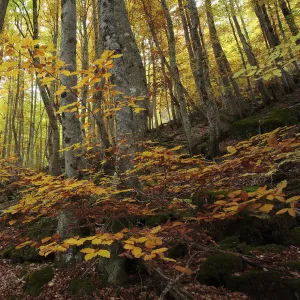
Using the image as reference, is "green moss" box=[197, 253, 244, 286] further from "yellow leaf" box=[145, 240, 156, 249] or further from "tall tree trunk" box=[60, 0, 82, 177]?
"tall tree trunk" box=[60, 0, 82, 177]

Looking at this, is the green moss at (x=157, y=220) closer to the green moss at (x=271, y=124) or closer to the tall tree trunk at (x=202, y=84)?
the tall tree trunk at (x=202, y=84)

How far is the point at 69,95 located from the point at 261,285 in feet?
13.9

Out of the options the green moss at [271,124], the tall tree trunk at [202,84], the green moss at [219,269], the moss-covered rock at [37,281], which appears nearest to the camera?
the green moss at [219,269]

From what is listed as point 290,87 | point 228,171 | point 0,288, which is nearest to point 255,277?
point 228,171

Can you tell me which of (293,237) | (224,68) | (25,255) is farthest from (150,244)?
(224,68)

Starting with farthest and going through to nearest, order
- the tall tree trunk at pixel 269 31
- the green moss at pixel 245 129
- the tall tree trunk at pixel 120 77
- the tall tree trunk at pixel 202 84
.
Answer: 1. the tall tree trunk at pixel 269 31
2. the green moss at pixel 245 129
3. the tall tree trunk at pixel 202 84
4. the tall tree trunk at pixel 120 77

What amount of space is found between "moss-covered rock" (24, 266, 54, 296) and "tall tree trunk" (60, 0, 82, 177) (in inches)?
67.1

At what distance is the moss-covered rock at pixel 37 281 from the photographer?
12.7ft

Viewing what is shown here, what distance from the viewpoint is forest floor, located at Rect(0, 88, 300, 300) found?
2.56 meters

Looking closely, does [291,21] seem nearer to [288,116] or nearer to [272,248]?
[288,116]

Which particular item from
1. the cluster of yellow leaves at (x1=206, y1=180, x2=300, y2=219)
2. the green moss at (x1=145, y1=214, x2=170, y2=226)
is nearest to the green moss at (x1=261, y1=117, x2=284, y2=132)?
the green moss at (x1=145, y1=214, x2=170, y2=226)

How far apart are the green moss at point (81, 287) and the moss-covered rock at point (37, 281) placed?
2.23 feet

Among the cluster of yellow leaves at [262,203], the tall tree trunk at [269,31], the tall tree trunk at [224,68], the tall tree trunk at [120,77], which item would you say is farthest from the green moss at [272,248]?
the tall tree trunk at [269,31]

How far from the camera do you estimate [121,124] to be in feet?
11.3
